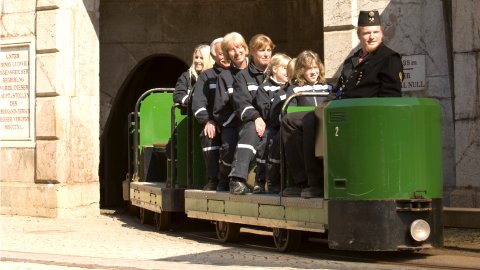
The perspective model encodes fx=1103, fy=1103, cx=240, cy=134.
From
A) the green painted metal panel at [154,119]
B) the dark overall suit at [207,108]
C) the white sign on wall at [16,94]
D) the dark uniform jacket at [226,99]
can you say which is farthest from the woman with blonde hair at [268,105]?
the white sign on wall at [16,94]

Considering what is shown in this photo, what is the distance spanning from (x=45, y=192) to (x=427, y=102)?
26.4 feet

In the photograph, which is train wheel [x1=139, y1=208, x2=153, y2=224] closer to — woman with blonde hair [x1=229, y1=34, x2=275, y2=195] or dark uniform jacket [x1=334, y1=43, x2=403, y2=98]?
woman with blonde hair [x1=229, y1=34, x2=275, y2=195]

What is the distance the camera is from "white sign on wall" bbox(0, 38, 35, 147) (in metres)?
16.6

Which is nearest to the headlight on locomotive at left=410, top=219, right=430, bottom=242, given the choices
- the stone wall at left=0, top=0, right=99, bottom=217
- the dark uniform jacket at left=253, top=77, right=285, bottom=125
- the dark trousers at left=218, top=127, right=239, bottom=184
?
the dark uniform jacket at left=253, top=77, right=285, bottom=125

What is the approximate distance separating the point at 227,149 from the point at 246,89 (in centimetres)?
74

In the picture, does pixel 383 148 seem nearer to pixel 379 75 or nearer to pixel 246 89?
pixel 379 75

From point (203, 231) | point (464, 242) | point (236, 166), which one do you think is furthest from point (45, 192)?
point (464, 242)

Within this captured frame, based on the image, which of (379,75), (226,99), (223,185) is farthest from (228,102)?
(379,75)

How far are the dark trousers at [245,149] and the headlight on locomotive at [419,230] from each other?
2.42 meters

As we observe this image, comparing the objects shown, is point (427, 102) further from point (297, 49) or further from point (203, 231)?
point (297, 49)

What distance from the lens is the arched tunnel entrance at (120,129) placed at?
21.7 metres

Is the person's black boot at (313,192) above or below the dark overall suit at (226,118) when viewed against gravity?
below

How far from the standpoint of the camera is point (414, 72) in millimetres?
13602

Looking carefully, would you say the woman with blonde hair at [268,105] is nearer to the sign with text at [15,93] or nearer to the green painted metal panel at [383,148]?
the green painted metal panel at [383,148]
